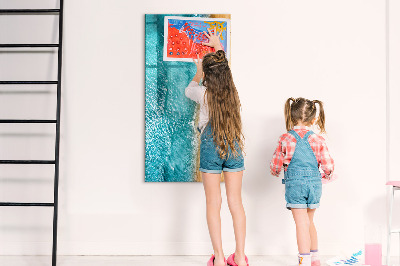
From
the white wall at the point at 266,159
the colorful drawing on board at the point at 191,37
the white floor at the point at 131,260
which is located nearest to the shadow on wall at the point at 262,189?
the white wall at the point at 266,159

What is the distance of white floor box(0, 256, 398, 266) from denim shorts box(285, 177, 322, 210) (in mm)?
488

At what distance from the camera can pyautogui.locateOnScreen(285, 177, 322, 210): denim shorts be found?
274 cm

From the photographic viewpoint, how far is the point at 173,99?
3264 millimetres

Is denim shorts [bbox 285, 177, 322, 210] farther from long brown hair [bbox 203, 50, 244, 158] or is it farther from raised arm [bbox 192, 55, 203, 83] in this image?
raised arm [bbox 192, 55, 203, 83]

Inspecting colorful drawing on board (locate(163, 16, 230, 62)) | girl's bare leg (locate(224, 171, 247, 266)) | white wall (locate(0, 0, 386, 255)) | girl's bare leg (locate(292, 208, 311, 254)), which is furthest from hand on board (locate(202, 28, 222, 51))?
girl's bare leg (locate(292, 208, 311, 254))

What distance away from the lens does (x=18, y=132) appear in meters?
3.29

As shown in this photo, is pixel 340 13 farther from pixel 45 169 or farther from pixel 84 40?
pixel 45 169

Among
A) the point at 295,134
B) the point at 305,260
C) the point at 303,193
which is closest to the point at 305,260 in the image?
the point at 305,260

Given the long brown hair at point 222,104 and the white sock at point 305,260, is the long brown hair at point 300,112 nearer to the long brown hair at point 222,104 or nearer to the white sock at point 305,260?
the long brown hair at point 222,104

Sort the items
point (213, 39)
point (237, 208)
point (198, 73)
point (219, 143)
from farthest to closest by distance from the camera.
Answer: point (213, 39) < point (198, 73) < point (237, 208) < point (219, 143)

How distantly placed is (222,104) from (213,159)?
336 mm

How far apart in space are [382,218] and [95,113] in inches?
86.2

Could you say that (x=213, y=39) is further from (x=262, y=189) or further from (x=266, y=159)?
(x=262, y=189)

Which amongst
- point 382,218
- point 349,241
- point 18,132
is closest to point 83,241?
point 18,132
